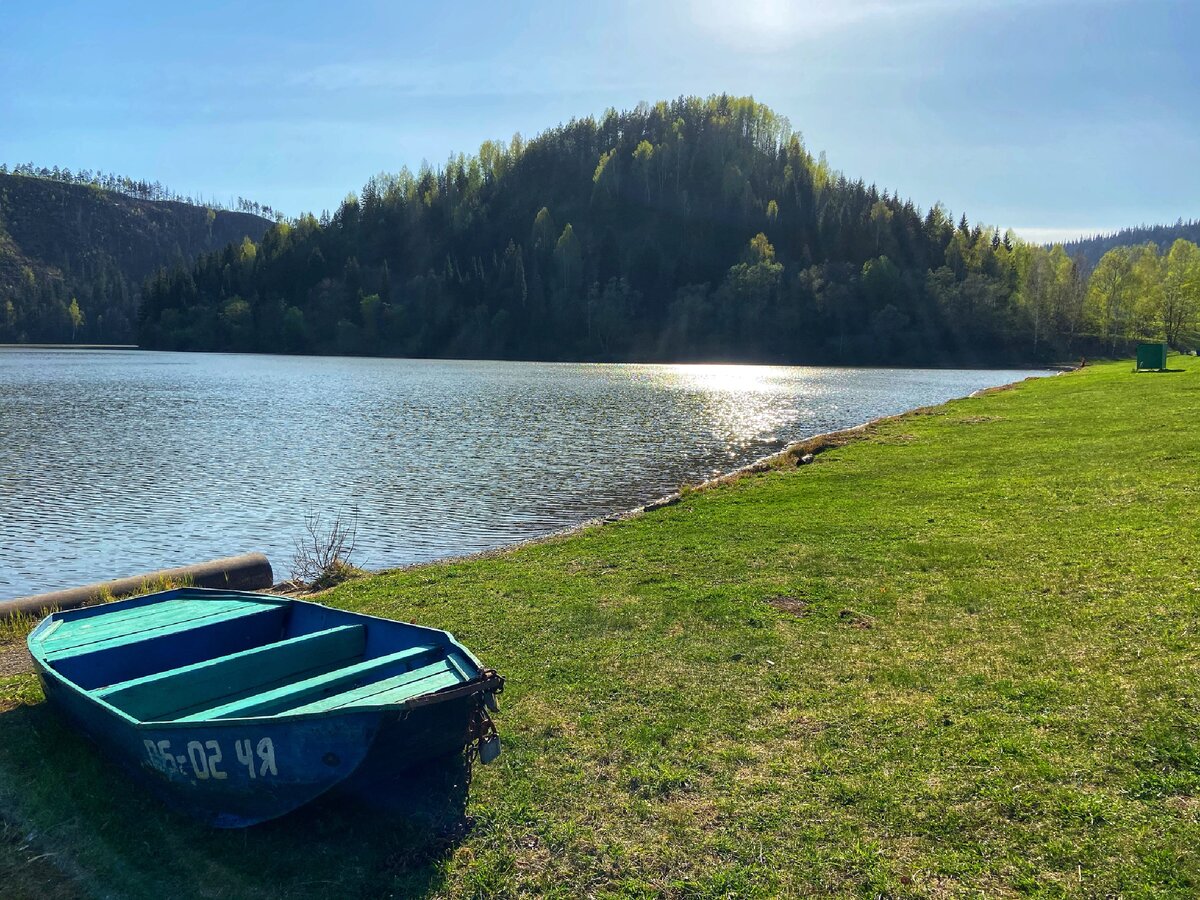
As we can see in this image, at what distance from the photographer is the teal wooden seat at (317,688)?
645cm

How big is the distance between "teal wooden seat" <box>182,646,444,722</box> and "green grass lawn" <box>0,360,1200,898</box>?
2.95ft

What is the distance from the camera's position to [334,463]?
32.5 metres

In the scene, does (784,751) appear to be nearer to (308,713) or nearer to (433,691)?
(433,691)

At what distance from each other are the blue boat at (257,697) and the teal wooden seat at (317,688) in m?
0.01

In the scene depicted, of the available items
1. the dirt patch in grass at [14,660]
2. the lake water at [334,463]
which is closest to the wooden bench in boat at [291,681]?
the dirt patch in grass at [14,660]

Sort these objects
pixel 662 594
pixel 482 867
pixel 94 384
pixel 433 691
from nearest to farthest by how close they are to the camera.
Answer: pixel 482 867 → pixel 433 691 → pixel 662 594 → pixel 94 384

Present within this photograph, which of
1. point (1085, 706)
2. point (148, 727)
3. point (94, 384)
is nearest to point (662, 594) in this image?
point (1085, 706)

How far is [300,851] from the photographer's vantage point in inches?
238

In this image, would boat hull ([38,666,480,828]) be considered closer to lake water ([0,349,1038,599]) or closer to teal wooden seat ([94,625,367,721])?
teal wooden seat ([94,625,367,721])

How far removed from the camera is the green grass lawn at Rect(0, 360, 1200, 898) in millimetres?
5652

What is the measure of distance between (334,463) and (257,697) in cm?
2720

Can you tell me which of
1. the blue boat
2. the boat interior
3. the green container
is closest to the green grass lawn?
the blue boat

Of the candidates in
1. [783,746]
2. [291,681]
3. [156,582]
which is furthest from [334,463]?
[783,746]

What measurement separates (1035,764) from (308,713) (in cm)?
586
